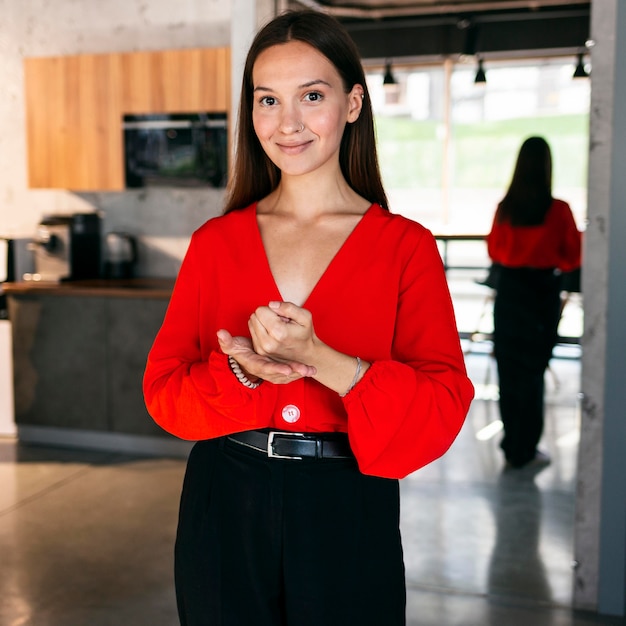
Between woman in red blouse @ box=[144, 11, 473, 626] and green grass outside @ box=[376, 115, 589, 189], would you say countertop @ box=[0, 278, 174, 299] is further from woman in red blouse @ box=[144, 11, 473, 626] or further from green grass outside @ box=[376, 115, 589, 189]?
green grass outside @ box=[376, 115, 589, 189]

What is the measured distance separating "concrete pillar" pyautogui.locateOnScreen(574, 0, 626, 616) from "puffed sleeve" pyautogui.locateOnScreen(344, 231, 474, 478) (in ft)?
5.20

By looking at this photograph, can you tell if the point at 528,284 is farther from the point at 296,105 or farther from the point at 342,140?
the point at 296,105

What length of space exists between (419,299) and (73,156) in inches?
155

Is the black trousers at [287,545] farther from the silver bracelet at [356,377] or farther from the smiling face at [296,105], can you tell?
the smiling face at [296,105]

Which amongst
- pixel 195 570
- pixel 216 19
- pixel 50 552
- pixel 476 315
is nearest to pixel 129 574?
pixel 50 552

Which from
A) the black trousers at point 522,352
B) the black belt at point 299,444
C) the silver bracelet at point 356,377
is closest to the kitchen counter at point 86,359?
the black trousers at point 522,352

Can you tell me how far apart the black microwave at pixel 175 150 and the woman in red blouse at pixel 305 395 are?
3.32 m

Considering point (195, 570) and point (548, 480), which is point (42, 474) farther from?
point (195, 570)

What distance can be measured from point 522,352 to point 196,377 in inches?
132

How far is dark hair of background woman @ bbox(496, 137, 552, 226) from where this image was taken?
13.5 ft

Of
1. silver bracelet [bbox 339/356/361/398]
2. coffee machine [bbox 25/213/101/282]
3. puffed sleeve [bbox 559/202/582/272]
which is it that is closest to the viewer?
silver bracelet [bbox 339/356/361/398]

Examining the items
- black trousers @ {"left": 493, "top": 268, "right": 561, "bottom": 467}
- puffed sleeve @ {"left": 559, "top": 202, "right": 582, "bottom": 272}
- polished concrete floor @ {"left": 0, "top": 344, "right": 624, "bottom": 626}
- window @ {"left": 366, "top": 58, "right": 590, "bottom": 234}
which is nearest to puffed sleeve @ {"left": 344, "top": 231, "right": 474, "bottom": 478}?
polished concrete floor @ {"left": 0, "top": 344, "right": 624, "bottom": 626}

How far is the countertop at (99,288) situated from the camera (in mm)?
4574

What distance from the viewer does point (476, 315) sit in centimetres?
699
